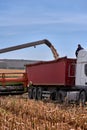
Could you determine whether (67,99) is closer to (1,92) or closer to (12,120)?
(1,92)

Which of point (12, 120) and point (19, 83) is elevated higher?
point (19, 83)

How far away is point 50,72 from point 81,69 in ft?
11.0

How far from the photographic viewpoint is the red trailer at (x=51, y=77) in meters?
22.9

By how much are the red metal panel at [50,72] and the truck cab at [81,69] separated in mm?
788

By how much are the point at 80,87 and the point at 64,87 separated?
86.4 inches

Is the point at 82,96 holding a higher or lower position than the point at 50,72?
lower

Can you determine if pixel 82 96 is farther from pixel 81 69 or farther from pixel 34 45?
pixel 34 45

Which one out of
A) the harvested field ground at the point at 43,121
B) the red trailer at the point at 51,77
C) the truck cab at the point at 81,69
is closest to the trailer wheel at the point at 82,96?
the truck cab at the point at 81,69

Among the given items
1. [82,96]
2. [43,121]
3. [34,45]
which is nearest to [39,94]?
[82,96]

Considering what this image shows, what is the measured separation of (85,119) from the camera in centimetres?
1290

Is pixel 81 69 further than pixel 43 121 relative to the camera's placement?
Yes

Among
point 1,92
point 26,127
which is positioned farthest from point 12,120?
point 1,92

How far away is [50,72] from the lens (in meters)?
24.9

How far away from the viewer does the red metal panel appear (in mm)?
22891
